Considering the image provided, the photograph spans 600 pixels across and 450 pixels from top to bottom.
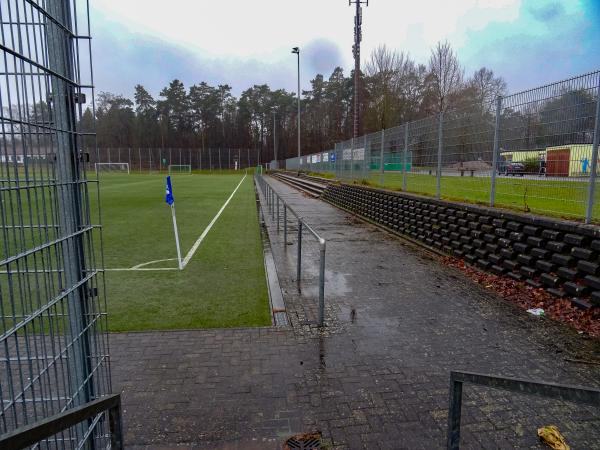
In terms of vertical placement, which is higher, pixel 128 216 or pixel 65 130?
pixel 65 130

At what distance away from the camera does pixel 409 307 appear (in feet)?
17.2

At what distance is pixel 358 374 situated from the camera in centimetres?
356

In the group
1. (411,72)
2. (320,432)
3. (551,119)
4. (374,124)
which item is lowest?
(320,432)

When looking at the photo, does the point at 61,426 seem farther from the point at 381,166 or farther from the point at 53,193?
the point at 381,166

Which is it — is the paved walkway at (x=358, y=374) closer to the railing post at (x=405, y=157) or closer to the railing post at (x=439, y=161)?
the railing post at (x=439, y=161)

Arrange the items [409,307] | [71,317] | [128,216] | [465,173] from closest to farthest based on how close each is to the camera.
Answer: [71,317]
[409,307]
[465,173]
[128,216]

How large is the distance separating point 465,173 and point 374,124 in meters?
30.8

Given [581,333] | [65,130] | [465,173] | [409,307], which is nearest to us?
[65,130]

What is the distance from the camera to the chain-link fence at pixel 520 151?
5168 millimetres

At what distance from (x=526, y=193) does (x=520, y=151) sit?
2.08ft

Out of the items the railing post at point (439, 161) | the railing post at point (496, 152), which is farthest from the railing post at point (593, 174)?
the railing post at point (439, 161)

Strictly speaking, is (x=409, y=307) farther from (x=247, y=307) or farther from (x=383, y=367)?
(x=247, y=307)

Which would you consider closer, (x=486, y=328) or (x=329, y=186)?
(x=486, y=328)

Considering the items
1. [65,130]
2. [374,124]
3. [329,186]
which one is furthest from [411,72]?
[65,130]
